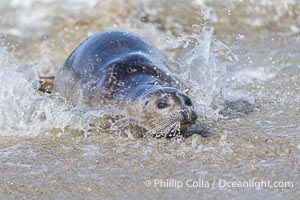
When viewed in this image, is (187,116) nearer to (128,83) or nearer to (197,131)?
(197,131)

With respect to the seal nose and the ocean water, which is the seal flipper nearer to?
the ocean water

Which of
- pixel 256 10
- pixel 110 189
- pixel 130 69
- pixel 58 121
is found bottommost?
pixel 110 189

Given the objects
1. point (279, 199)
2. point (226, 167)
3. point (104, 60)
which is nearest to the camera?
point (279, 199)

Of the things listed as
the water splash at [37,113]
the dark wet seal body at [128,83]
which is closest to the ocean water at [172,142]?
the water splash at [37,113]

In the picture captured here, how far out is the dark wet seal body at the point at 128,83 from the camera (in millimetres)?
4156

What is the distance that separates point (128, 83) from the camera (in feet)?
15.2

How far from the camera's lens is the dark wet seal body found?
4156mm

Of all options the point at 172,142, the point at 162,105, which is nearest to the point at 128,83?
the point at 162,105

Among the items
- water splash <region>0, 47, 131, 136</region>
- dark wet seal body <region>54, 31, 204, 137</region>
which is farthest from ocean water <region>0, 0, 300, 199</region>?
dark wet seal body <region>54, 31, 204, 137</region>

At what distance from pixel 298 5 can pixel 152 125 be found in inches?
198

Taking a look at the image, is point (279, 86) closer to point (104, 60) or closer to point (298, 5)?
point (104, 60)

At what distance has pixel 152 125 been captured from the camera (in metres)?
4.25

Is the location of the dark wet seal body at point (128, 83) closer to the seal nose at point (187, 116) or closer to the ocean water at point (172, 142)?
the seal nose at point (187, 116)

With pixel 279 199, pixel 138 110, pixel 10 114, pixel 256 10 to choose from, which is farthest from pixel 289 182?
pixel 256 10
